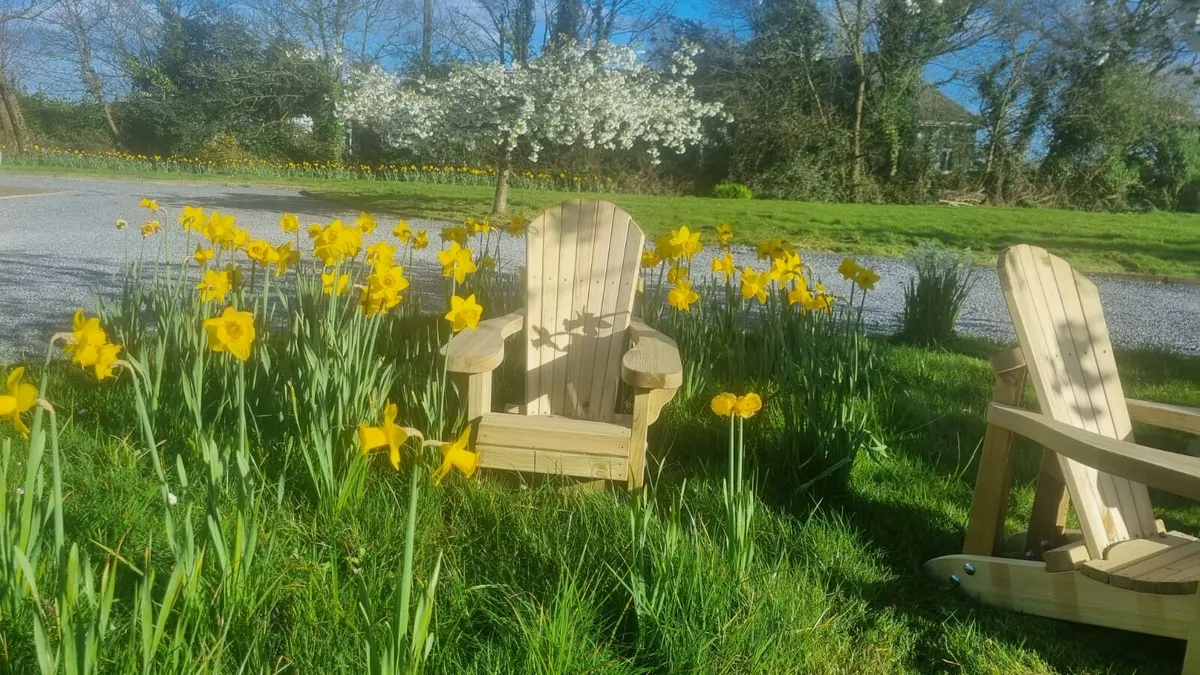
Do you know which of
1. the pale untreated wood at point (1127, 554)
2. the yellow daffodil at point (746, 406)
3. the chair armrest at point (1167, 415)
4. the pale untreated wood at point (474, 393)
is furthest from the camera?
the pale untreated wood at point (474, 393)

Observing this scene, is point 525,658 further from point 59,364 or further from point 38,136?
point 38,136

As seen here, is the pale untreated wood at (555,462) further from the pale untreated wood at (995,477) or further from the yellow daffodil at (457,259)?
the pale untreated wood at (995,477)

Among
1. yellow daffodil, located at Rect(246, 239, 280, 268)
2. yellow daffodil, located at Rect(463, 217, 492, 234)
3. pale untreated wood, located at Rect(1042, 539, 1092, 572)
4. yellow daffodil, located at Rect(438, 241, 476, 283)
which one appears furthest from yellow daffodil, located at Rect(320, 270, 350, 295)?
pale untreated wood, located at Rect(1042, 539, 1092, 572)

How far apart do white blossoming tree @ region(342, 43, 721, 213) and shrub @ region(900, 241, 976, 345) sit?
1273mm

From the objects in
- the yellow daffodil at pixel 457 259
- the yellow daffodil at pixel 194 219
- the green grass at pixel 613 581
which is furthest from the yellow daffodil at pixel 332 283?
the green grass at pixel 613 581

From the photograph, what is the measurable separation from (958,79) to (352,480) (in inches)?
87.4

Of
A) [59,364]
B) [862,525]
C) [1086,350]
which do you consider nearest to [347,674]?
[862,525]

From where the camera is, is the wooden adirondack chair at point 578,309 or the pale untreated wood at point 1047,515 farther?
the wooden adirondack chair at point 578,309

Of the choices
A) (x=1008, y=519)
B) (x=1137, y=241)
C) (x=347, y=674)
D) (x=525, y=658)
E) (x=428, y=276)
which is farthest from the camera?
(x=428, y=276)

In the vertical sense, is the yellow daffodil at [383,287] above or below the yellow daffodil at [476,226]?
below

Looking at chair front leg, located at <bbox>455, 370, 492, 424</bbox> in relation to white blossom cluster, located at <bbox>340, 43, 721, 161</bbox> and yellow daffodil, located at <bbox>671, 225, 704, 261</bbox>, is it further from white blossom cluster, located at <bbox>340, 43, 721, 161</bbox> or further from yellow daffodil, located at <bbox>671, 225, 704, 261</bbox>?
white blossom cluster, located at <bbox>340, 43, 721, 161</bbox>

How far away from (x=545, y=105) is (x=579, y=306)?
1.17m

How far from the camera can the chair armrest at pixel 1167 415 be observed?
1602 mm

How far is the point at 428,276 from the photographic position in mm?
3229
